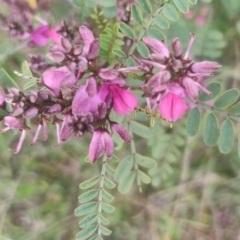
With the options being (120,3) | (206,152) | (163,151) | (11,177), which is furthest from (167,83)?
(11,177)

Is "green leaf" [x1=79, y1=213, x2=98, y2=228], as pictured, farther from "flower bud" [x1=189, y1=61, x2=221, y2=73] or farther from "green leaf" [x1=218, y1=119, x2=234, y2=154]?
"flower bud" [x1=189, y1=61, x2=221, y2=73]

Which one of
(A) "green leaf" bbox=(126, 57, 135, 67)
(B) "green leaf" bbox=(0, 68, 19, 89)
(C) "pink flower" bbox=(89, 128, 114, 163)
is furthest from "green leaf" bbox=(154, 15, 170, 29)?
(B) "green leaf" bbox=(0, 68, 19, 89)

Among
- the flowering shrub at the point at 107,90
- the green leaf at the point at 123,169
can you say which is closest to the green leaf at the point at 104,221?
the flowering shrub at the point at 107,90

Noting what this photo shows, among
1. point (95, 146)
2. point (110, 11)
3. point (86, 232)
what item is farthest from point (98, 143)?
point (110, 11)

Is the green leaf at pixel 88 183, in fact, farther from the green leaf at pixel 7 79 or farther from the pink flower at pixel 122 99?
the green leaf at pixel 7 79

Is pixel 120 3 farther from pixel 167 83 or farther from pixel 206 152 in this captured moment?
pixel 206 152

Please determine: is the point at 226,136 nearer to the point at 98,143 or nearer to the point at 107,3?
the point at 98,143
